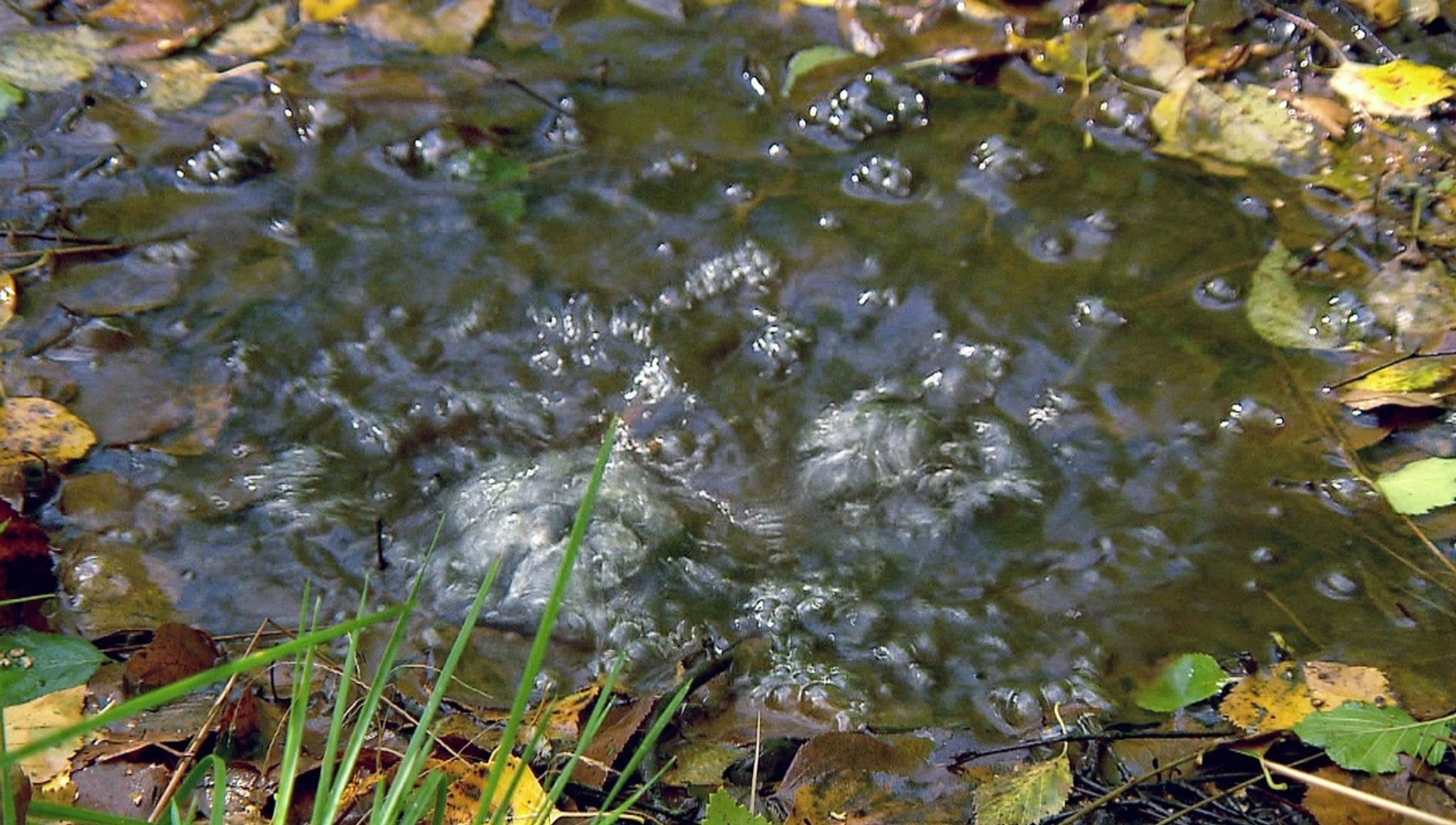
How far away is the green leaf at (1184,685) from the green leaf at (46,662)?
149 cm

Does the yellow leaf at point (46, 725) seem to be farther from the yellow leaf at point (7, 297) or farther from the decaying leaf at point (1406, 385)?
the decaying leaf at point (1406, 385)

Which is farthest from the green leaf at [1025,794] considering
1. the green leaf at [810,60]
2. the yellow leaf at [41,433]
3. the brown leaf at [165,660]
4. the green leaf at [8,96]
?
the green leaf at [8,96]

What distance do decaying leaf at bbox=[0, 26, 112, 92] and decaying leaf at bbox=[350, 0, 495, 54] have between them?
669mm

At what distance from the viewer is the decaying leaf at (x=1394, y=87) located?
2.67 metres

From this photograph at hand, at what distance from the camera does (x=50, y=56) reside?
9.79 ft

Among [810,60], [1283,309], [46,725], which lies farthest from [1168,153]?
[46,725]

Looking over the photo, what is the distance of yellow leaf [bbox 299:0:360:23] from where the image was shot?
3.08 metres

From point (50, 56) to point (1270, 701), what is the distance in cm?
312

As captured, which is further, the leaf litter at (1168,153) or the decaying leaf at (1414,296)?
the decaying leaf at (1414,296)

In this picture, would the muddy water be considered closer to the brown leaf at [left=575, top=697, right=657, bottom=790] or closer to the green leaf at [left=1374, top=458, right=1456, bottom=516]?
the green leaf at [left=1374, top=458, right=1456, bottom=516]

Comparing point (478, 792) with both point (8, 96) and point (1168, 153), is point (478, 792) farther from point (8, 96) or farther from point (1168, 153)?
point (8, 96)

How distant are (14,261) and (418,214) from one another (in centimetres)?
83

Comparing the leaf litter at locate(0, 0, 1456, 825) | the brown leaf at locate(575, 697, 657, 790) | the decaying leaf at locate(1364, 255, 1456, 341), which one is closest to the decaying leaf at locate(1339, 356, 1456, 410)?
the leaf litter at locate(0, 0, 1456, 825)

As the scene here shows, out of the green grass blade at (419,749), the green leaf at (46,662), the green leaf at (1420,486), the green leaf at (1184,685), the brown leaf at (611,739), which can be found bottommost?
the green leaf at (1184,685)
